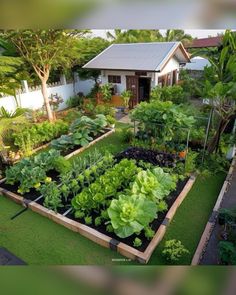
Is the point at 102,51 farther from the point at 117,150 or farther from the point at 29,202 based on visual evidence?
the point at 29,202

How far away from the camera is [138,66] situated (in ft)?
46.7

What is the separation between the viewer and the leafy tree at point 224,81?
6.62 metres

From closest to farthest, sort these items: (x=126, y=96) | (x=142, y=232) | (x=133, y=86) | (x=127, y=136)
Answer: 1. (x=142, y=232)
2. (x=127, y=136)
3. (x=126, y=96)
4. (x=133, y=86)

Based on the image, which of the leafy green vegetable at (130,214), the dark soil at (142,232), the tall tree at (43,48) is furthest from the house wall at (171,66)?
the leafy green vegetable at (130,214)

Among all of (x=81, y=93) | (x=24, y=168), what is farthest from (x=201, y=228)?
(x=81, y=93)

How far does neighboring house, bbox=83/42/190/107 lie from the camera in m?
14.2

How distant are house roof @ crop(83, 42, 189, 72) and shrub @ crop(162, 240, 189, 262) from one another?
34.9 ft

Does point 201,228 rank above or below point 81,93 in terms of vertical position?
below

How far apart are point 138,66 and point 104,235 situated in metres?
11.3

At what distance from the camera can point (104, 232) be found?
5406 mm

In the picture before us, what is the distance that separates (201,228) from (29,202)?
4.46m

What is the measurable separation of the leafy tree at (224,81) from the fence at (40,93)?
9868 millimetres

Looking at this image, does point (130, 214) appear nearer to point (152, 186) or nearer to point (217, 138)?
point (152, 186)

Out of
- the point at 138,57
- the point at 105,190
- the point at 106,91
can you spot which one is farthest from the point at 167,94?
the point at 105,190
